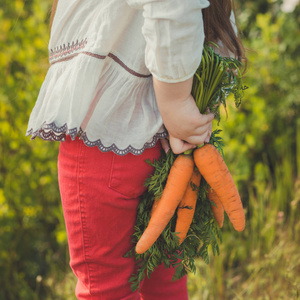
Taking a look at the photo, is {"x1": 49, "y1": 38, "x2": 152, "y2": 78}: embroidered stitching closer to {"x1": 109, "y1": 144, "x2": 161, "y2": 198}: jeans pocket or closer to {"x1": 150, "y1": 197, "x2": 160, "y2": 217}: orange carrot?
{"x1": 109, "y1": 144, "x2": 161, "y2": 198}: jeans pocket

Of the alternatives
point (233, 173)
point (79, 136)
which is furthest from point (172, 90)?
point (233, 173)

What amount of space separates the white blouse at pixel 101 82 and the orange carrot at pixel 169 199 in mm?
108

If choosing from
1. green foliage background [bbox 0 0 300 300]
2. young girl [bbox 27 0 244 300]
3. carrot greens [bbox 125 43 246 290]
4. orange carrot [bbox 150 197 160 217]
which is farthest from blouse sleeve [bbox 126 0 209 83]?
green foliage background [bbox 0 0 300 300]

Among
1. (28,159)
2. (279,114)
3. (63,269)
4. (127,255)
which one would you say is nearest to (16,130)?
(28,159)

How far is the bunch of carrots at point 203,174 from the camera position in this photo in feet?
3.36

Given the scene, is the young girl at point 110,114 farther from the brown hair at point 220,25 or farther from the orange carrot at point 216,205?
the orange carrot at point 216,205

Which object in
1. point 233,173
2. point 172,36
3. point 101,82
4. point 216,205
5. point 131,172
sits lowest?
point 233,173

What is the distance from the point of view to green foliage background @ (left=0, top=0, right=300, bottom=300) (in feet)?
6.64

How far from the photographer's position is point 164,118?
0.98 metres

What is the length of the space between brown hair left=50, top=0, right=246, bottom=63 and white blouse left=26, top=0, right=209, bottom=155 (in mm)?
196

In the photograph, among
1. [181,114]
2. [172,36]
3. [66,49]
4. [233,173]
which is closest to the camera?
[172,36]

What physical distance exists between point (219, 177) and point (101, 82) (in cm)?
43

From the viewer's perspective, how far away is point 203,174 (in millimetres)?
1146

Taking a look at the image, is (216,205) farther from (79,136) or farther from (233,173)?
(233,173)
